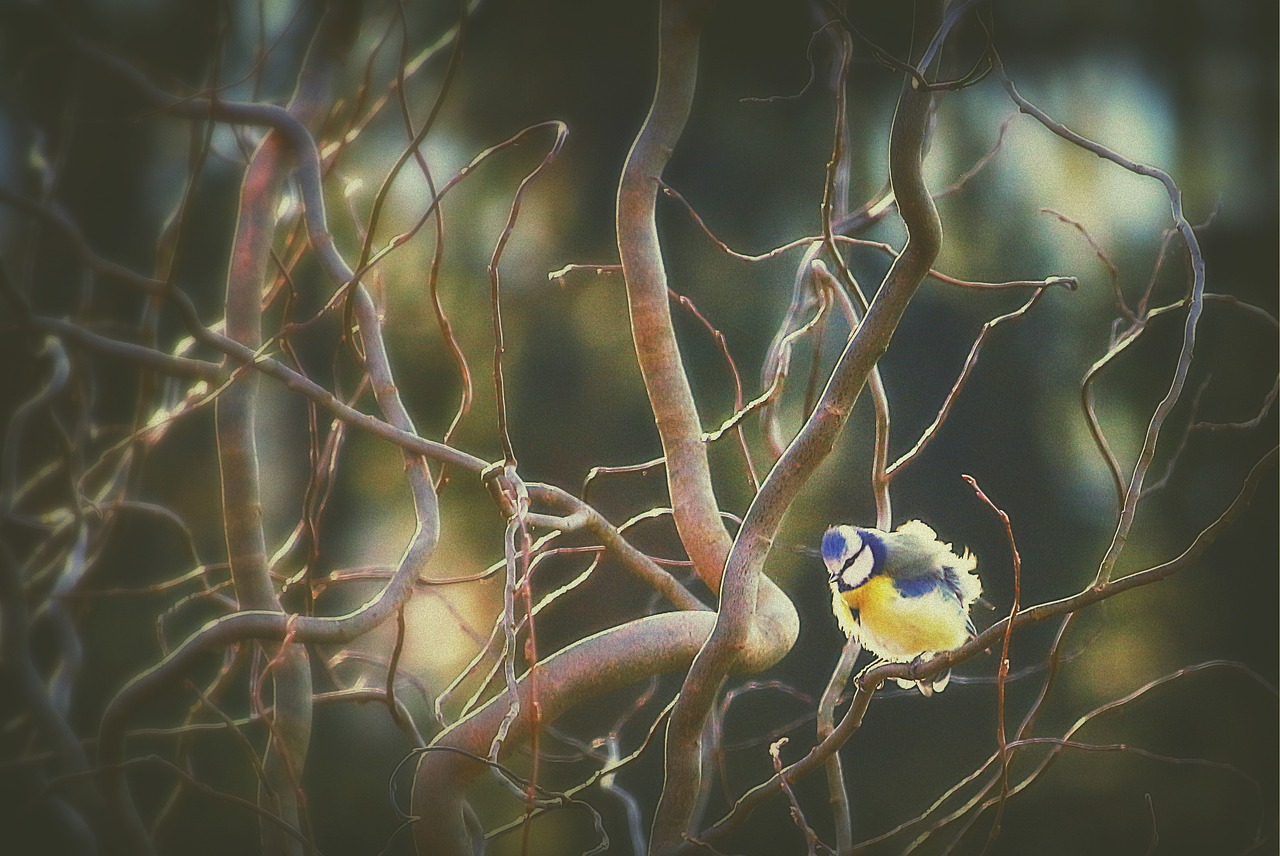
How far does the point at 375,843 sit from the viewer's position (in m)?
1.54

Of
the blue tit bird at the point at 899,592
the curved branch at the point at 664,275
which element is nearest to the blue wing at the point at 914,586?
the blue tit bird at the point at 899,592

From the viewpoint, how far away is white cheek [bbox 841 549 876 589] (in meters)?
0.98

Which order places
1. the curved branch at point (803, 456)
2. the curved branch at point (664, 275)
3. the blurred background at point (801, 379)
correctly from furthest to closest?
the blurred background at point (801, 379)
the curved branch at point (664, 275)
the curved branch at point (803, 456)

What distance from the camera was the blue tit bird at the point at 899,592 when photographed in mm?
954

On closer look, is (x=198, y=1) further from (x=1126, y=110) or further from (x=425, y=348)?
(x=1126, y=110)

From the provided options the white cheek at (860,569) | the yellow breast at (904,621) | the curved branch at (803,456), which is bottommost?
the yellow breast at (904,621)

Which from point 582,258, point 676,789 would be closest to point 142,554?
point 582,258

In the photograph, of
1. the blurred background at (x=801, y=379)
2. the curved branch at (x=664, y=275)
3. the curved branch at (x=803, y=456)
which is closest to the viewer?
the curved branch at (x=803, y=456)

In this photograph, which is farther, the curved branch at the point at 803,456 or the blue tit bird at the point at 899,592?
the blue tit bird at the point at 899,592

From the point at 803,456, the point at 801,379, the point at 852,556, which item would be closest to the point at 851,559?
the point at 852,556

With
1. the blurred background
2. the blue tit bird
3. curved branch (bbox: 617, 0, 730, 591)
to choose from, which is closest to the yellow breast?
the blue tit bird

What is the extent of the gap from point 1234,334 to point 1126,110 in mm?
332

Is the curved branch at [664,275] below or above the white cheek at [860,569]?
above

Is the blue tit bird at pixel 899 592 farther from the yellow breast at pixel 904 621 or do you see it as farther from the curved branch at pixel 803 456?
the curved branch at pixel 803 456
